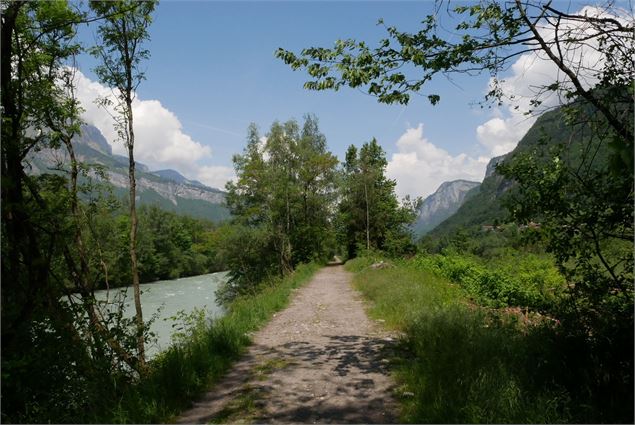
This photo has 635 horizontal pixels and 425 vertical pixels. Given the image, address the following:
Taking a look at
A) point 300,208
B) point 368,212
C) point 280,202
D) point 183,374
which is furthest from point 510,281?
point 368,212

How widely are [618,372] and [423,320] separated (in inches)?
162

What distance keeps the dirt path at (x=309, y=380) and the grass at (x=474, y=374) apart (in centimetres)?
44

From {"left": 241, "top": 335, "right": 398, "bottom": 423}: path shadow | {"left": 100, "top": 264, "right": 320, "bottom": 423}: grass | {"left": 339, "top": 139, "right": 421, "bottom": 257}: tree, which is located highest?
{"left": 339, "top": 139, "right": 421, "bottom": 257}: tree

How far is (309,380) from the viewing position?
237 inches

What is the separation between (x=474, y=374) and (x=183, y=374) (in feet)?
12.9

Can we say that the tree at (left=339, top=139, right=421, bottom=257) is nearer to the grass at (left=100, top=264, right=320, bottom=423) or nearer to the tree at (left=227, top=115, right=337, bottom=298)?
the tree at (left=227, top=115, right=337, bottom=298)

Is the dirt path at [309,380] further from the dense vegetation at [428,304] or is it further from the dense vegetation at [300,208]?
the dense vegetation at [300,208]

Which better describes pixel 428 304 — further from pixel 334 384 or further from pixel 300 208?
pixel 300 208

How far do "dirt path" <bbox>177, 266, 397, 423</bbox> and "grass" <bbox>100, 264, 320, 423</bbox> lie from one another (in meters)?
0.21

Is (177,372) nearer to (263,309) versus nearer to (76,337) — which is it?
(76,337)

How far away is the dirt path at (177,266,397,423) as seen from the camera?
4902 millimetres

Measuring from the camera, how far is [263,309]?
11531 millimetres

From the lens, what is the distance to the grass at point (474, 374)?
389cm

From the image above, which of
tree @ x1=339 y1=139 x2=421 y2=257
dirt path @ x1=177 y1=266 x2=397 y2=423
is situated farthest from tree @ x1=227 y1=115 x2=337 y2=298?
dirt path @ x1=177 y1=266 x2=397 y2=423
